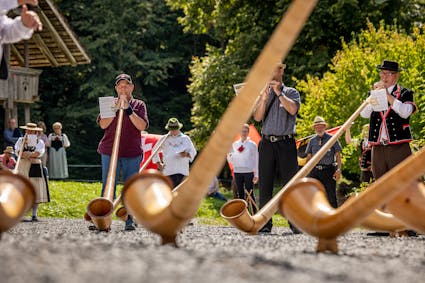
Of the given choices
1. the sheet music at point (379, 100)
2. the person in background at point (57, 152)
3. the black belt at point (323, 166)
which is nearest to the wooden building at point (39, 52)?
the person in background at point (57, 152)

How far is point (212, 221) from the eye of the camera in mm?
17969

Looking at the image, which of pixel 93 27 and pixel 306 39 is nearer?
pixel 306 39

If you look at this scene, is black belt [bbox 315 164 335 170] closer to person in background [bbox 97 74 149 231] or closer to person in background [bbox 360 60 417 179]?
person in background [bbox 360 60 417 179]

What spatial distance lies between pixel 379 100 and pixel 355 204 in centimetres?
505

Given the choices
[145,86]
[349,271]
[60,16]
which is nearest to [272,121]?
[349,271]

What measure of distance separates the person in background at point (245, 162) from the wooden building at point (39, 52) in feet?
38.6

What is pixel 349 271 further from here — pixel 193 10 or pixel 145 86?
pixel 145 86

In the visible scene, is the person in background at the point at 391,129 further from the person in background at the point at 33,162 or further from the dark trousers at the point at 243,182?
the person in background at the point at 33,162

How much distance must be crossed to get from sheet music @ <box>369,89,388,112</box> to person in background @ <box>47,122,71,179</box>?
1429 cm

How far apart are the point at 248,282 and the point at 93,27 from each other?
4097 cm

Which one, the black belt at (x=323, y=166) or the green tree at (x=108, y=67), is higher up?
the black belt at (x=323, y=166)

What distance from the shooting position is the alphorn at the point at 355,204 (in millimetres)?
5699

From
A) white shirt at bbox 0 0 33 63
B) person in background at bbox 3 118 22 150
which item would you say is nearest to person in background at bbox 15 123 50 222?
person in background at bbox 3 118 22 150

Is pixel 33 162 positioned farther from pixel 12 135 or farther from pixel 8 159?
pixel 12 135
